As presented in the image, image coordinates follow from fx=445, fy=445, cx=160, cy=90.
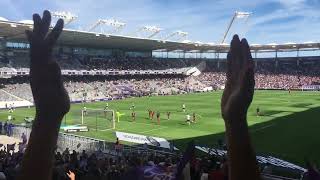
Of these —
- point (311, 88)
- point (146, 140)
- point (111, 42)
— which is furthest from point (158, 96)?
point (146, 140)

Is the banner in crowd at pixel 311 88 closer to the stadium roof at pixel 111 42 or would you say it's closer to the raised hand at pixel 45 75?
the stadium roof at pixel 111 42

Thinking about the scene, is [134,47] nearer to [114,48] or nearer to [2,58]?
[114,48]

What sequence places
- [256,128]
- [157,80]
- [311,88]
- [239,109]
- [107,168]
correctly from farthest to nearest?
[157,80]
[311,88]
[256,128]
[107,168]
[239,109]

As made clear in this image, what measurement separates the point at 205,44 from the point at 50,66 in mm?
97889

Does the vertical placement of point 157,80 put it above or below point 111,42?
below

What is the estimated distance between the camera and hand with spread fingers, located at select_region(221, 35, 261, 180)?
11.5ft

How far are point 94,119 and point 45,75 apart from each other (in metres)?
42.3

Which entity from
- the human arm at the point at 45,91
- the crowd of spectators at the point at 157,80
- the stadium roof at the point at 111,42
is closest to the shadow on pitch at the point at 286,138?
the human arm at the point at 45,91

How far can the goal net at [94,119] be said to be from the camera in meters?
40.7

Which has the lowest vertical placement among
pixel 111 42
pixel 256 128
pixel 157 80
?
pixel 256 128

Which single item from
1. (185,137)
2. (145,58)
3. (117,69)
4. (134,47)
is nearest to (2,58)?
(117,69)

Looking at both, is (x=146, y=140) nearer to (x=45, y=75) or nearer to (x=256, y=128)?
(x=256, y=128)

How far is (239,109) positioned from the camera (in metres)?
3.65

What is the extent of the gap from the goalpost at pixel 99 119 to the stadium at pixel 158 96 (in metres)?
0.11
